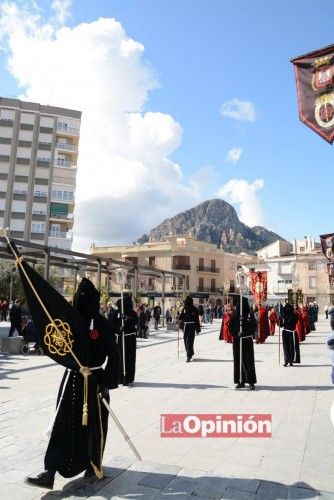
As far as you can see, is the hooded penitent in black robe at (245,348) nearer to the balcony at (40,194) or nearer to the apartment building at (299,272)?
the apartment building at (299,272)

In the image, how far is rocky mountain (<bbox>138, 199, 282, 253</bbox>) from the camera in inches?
6885

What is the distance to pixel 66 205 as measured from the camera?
177ft

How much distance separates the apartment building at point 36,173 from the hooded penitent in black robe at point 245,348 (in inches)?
1811

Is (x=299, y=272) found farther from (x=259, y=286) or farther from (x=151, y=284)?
(x=259, y=286)

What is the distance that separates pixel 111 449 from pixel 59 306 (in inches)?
76.3

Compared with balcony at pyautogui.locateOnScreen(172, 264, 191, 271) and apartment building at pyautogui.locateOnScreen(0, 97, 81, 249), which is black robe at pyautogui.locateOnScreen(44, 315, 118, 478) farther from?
balcony at pyautogui.locateOnScreen(172, 264, 191, 271)

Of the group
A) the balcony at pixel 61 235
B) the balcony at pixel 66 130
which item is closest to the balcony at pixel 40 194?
the balcony at pixel 61 235

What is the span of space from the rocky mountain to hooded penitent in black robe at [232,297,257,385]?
522 ft

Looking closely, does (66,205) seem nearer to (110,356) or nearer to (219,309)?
(219,309)

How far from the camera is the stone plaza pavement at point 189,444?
3846 millimetres

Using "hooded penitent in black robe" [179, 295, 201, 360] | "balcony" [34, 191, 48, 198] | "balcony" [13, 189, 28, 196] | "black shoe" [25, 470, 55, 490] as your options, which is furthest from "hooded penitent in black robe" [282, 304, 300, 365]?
"balcony" [13, 189, 28, 196]

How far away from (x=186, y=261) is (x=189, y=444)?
2078 inches

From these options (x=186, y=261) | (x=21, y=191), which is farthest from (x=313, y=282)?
(x=21, y=191)

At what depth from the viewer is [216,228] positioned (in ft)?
593
